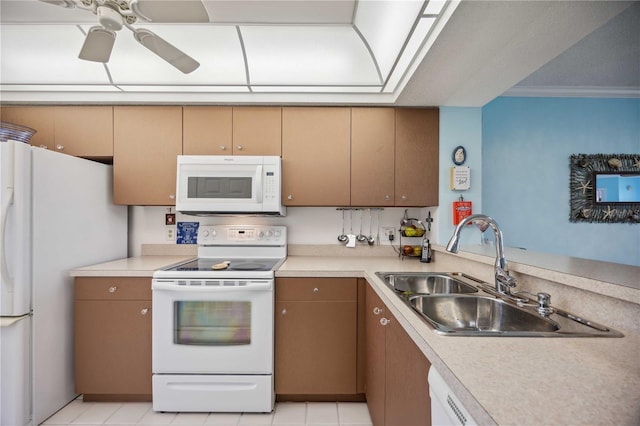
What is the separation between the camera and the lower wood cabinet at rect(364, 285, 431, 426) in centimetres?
91

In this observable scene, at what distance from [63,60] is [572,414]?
3060 mm

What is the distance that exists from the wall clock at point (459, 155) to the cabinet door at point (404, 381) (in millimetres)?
1542

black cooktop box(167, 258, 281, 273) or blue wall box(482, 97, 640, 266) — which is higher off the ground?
blue wall box(482, 97, 640, 266)

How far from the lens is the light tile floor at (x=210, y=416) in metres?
1.74

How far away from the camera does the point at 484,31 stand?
1363mm

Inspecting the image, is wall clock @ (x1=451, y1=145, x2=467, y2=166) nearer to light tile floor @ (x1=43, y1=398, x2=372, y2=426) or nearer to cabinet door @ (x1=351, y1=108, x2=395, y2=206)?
cabinet door @ (x1=351, y1=108, x2=395, y2=206)

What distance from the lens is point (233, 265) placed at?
210cm

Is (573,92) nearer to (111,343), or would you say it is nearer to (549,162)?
(549,162)

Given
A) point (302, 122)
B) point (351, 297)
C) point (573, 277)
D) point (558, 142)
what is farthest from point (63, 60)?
point (558, 142)

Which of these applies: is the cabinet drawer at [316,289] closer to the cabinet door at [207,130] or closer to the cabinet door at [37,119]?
the cabinet door at [207,130]

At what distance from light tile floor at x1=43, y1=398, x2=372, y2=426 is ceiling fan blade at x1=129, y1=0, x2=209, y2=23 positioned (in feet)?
7.04

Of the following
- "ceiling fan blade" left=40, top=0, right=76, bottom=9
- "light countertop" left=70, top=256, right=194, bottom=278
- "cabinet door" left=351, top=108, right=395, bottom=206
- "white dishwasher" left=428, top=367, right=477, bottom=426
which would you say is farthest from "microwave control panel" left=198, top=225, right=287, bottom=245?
"white dishwasher" left=428, top=367, right=477, bottom=426

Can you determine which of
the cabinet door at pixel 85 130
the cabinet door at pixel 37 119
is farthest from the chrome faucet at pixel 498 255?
the cabinet door at pixel 37 119

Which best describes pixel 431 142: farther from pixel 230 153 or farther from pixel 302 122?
pixel 230 153
